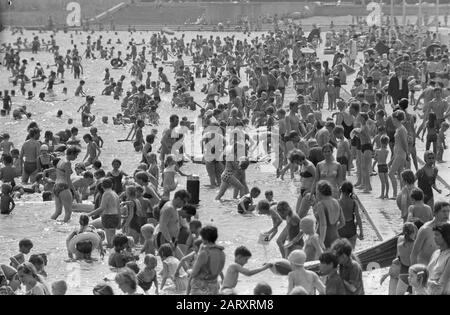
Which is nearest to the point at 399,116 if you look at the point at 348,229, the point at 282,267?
the point at 348,229

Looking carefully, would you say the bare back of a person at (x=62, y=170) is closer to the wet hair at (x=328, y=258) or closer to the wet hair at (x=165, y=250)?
the wet hair at (x=165, y=250)

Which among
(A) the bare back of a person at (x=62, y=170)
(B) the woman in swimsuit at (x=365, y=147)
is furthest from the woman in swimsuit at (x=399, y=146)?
(A) the bare back of a person at (x=62, y=170)

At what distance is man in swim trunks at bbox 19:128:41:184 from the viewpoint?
17.9 meters

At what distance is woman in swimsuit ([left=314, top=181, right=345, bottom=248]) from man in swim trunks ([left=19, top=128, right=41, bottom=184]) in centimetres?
761

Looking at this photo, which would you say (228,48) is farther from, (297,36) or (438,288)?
(438,288)

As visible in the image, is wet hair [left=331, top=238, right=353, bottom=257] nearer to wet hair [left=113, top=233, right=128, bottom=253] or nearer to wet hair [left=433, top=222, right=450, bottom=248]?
wet hair [left=433, top=222, right=450, bottom=248]

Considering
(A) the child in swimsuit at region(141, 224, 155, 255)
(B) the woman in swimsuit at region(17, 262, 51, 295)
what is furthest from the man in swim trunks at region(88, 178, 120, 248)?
(B) the woman in swimsuit at region(17, 262, 51, 295)

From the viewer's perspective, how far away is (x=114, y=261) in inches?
440

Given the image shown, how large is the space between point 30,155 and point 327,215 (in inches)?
311

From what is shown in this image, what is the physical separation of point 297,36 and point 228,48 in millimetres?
3613

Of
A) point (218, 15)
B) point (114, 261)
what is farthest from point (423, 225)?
point (218, 15)

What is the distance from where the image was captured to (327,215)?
11.2 m

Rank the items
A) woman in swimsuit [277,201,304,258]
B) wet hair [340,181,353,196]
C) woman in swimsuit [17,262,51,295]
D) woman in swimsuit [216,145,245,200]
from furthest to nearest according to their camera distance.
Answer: woman in swimsuit [216,145,245,200] → wet hair [340,181,353,196] → woman in swimsuit [277,201,304,258] → woman in swimsuit [17,262,51,295]

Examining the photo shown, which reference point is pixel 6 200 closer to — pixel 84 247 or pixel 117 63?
pixel 84 247
